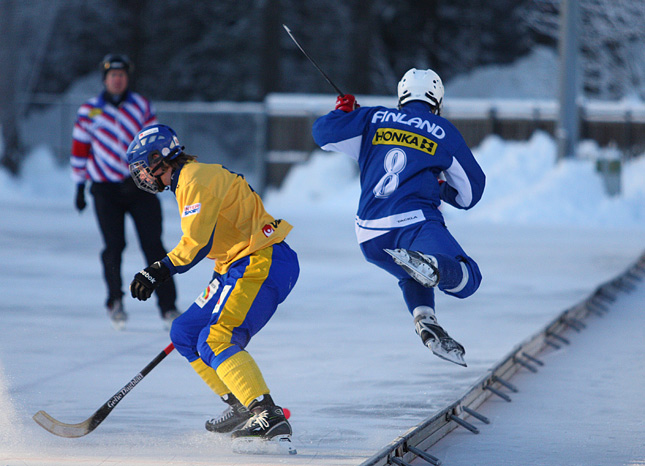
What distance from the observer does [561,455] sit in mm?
4578

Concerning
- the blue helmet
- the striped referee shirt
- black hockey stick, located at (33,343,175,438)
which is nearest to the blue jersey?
the blue helmet

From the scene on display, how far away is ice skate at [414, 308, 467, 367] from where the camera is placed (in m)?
4.94

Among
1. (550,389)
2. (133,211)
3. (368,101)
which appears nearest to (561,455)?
(550,389)

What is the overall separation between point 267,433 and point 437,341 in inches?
38.7

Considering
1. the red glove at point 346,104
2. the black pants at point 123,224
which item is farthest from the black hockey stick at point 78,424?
the black pants at point 123,224

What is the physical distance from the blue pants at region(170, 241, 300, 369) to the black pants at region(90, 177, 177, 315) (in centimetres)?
289

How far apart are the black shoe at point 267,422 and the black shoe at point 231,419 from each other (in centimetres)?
27

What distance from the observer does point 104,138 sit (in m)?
7.79

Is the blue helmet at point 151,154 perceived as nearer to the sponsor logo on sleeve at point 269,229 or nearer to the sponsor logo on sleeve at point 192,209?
the sponsor logo on sleeve at point 192,209

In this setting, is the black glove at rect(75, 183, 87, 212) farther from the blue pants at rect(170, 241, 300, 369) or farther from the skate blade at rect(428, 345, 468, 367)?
the skate blade at rect(428, 345, 468, 367)

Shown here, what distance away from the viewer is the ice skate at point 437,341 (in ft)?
16.2

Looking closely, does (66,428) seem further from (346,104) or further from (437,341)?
(346,104)

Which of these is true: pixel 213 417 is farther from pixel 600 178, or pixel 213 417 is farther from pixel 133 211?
pixel 600 178

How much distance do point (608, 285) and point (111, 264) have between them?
427cm
